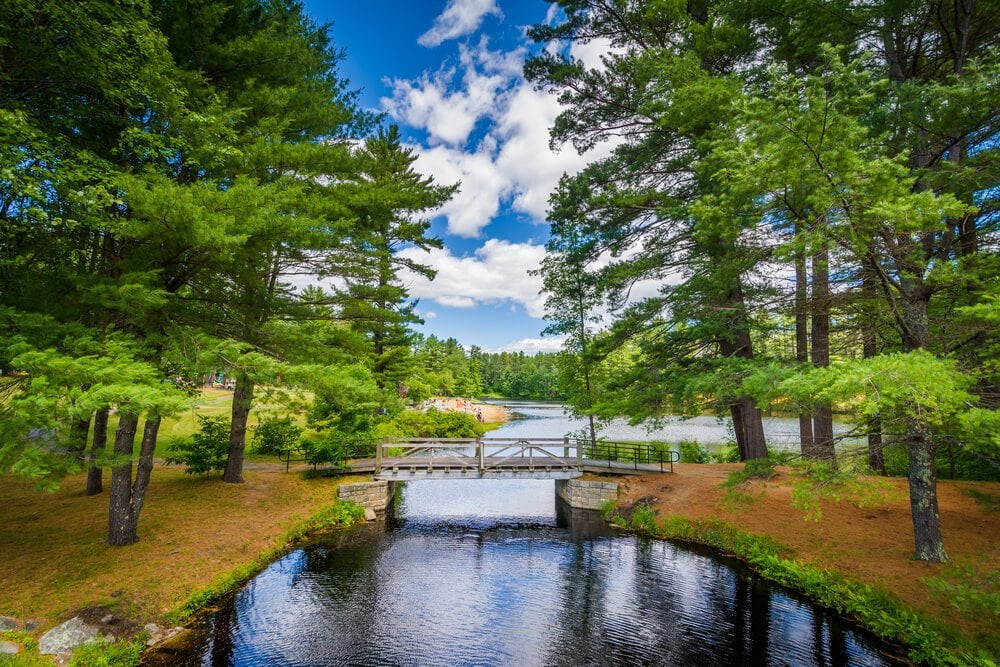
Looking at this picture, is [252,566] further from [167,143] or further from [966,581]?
[966,581]

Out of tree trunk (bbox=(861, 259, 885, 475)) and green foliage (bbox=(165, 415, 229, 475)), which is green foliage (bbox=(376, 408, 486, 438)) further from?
tree trunk (bbox=(861, 259, 885, 475))

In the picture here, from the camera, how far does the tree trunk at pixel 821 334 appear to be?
28.2 feet

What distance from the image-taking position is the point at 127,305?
279 inches

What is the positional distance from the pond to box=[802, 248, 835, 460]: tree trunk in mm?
3221

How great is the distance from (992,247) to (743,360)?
471cm

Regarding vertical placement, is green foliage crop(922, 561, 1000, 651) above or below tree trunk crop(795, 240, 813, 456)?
below

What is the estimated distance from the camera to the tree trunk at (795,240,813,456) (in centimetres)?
955

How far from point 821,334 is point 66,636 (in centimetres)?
1721

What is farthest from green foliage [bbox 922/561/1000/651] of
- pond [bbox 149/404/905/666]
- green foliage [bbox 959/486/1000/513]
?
green foliage [bbox 959/486/1000/513]

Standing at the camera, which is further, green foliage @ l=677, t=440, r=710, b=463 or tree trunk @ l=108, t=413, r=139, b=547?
green foliage @ l=677, t=440, r=710, b=463

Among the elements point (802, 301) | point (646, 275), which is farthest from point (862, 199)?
point (646, 275)

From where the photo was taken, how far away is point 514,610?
9.05 meters

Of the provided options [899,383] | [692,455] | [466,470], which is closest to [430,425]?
[466,470]

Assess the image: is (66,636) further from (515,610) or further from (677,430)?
(677,430)
